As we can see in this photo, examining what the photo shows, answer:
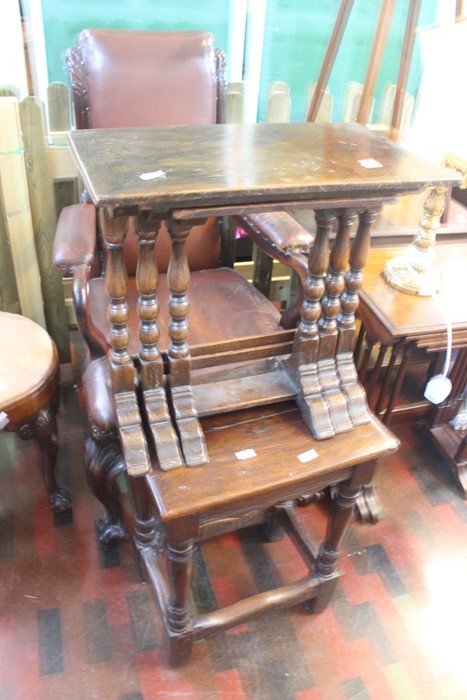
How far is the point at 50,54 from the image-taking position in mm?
1864

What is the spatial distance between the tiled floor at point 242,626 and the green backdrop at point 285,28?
4.66ft

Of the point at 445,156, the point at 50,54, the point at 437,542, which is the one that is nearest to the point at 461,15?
the point at 445,156

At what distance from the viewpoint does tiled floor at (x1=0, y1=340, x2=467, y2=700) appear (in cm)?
128

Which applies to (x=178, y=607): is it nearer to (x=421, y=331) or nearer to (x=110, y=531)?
(x=110, y=531)

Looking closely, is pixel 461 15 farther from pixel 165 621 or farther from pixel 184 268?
pixel 165 621

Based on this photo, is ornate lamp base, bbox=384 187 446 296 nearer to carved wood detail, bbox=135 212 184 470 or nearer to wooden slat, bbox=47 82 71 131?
carved wood detail, bbox=135 212 184 470

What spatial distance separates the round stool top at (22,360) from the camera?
138 cm

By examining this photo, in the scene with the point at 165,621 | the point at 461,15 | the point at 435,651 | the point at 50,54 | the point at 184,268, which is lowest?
the point at 435,651

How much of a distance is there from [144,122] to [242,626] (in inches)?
52.5

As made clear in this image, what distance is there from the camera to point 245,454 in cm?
107

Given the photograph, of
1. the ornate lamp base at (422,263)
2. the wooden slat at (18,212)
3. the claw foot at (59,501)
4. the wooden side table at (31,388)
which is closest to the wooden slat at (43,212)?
the wooden slat at (18,212)

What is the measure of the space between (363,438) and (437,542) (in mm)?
698

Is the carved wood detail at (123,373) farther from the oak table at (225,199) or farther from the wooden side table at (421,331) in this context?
the wooden side table at (421,331)

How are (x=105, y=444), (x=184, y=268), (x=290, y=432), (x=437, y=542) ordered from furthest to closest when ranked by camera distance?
(x=437, y=542)
(x=105, y=444)
(x=290, y=432)
(x=184, y=268)
